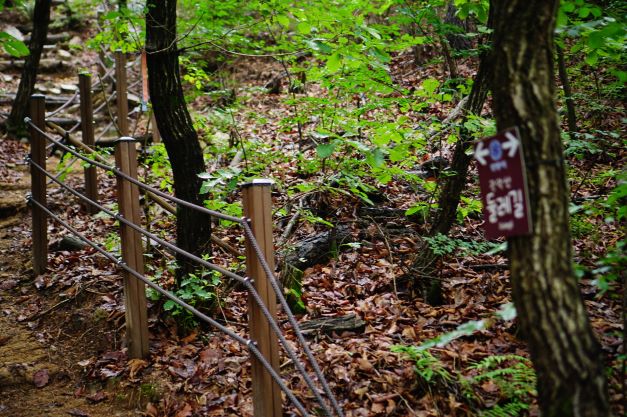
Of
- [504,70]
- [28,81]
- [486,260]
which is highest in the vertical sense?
[28,81]

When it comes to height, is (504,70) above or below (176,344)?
above

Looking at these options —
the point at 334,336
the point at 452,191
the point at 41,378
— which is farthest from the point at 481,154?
the point at 41,378

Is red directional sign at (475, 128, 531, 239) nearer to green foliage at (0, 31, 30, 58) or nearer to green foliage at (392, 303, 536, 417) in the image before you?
green foliage at (392, 303, 536, 417)

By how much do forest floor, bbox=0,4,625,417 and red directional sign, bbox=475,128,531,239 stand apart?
1361mm

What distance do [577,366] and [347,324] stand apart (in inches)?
90.4

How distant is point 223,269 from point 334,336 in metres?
1.25

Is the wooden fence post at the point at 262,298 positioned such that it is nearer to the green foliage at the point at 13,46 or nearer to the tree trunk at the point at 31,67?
the green foliage at the point at 13,46

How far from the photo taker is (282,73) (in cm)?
1161

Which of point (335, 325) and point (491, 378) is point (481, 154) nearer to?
point (491, 378)

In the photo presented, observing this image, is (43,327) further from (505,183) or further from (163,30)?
(505,183)

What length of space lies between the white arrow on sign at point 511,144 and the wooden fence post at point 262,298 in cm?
137

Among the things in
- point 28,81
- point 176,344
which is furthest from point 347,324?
point 28,81

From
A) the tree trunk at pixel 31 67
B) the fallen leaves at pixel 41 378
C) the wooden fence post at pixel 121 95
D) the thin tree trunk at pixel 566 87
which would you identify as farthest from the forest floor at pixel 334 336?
the tree trunk at pixel 31 67

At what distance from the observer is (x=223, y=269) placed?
9.86 feet
